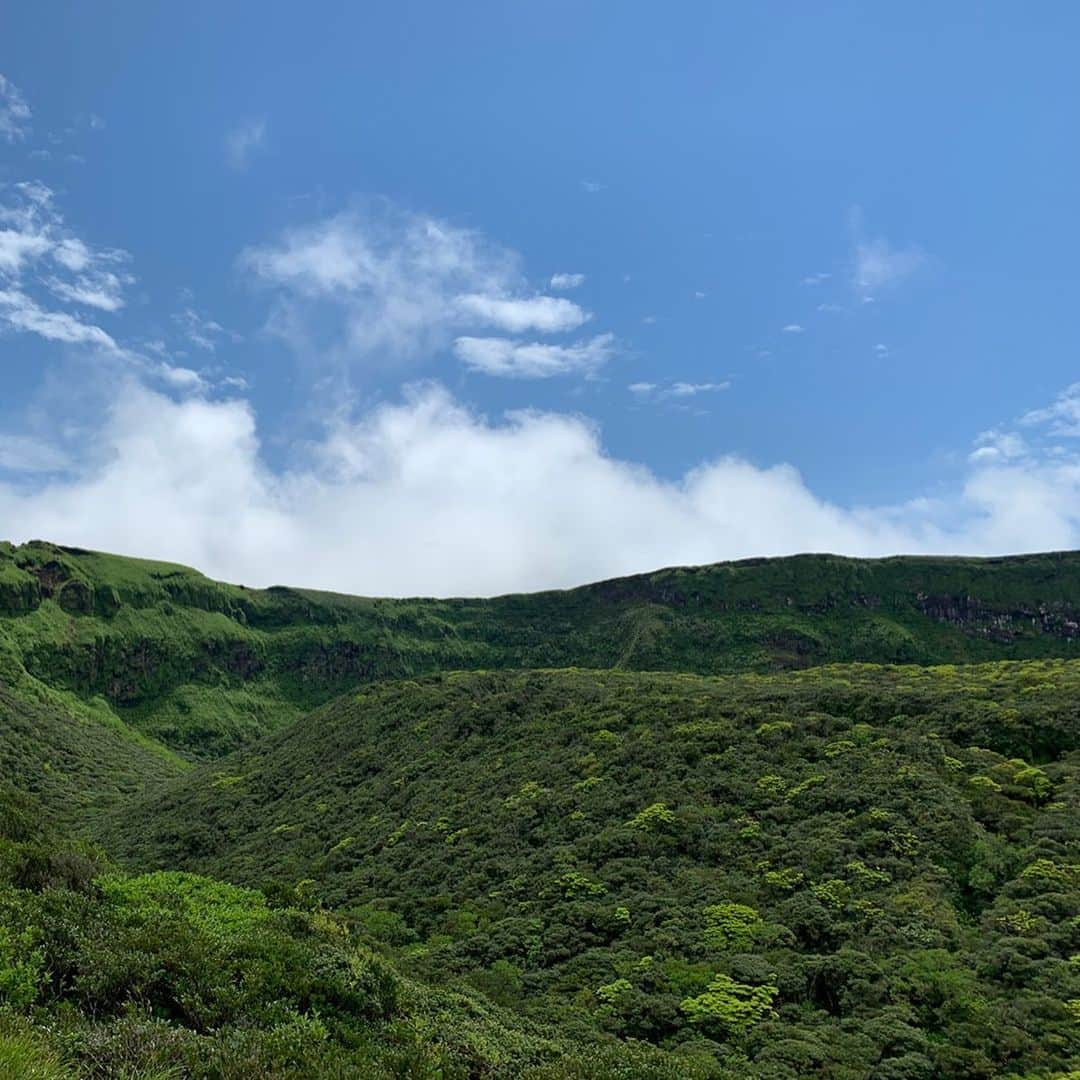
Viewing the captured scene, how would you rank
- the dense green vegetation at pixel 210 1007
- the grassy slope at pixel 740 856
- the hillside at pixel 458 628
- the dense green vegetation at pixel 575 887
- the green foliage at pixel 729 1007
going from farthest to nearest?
1. the hillside at pixel 458 628
2. the grassy slope at pixel 740 856
3. the green foliage at pixel 729 1007
4. the dense green vegetation at pixel 575 887
5. the dense green vegetation at pixel 210 1007

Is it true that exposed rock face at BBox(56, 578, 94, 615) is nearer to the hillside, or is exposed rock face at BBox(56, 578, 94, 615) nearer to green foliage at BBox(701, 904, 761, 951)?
the hillside

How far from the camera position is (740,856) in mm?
33594

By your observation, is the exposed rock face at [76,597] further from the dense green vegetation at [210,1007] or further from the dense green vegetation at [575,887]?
the dense green vegetation at [210,1007]

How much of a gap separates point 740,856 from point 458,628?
154m

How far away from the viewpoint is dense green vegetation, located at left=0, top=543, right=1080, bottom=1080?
14.0 meters

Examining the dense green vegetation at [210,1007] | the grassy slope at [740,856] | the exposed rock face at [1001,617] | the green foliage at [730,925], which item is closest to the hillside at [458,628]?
→ the exposed rock face at [1001,617]

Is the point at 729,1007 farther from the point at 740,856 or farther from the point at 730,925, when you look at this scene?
the point at 740,856

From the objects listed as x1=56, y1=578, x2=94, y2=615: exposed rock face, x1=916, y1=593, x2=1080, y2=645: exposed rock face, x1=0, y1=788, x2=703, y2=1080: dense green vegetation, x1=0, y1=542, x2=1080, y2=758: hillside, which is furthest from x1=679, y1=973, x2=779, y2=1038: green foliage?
x1=56, y1=578, x2=94, y2=615: exposed rock face

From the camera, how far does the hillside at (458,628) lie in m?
138

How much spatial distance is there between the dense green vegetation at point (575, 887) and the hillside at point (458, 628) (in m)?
50.6

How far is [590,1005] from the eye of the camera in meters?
25.1

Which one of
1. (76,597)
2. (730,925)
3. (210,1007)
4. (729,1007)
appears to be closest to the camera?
(210,1007)

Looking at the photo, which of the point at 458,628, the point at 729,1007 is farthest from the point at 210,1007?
the point at 458,628

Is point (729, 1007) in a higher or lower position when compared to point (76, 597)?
lower
